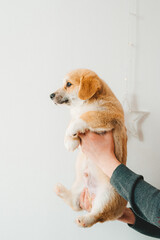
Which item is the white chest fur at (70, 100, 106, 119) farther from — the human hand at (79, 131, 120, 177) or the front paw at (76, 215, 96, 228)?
the front paw at (76, 215, 96, 228)

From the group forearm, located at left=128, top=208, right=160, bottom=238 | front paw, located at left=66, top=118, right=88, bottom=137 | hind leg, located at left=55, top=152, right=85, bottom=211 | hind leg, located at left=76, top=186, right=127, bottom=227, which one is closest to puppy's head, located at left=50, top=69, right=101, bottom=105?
front paw, located at left=66, top=118, right=88, bottom=137

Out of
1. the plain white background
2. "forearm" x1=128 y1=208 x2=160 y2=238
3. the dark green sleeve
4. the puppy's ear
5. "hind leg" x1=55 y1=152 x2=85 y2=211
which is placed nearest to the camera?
the dark green sleeve

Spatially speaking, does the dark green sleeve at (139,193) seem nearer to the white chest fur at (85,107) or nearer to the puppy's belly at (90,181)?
the puppy's belly at (90,181)

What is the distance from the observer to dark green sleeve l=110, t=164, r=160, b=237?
0.74 m

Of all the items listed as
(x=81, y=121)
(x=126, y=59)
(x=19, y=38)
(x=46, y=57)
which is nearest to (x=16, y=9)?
(x=19, y=38)

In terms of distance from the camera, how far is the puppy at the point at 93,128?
0.99 metres

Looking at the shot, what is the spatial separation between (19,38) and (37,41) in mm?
128

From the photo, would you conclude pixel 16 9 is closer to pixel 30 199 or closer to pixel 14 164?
pixel 14 164

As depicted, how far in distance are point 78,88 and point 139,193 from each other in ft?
1.94

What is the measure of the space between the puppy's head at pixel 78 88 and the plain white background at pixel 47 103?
1.39 ft

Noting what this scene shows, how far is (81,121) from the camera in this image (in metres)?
1.02

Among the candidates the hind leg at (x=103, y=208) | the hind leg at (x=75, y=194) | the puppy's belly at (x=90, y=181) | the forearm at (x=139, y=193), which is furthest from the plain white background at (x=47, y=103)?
the forearm at (x=139, y=193)

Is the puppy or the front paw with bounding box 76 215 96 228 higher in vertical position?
the puppy

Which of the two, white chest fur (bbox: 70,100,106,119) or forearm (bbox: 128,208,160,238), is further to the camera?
forearm (bbox: 128,208,160,238)
